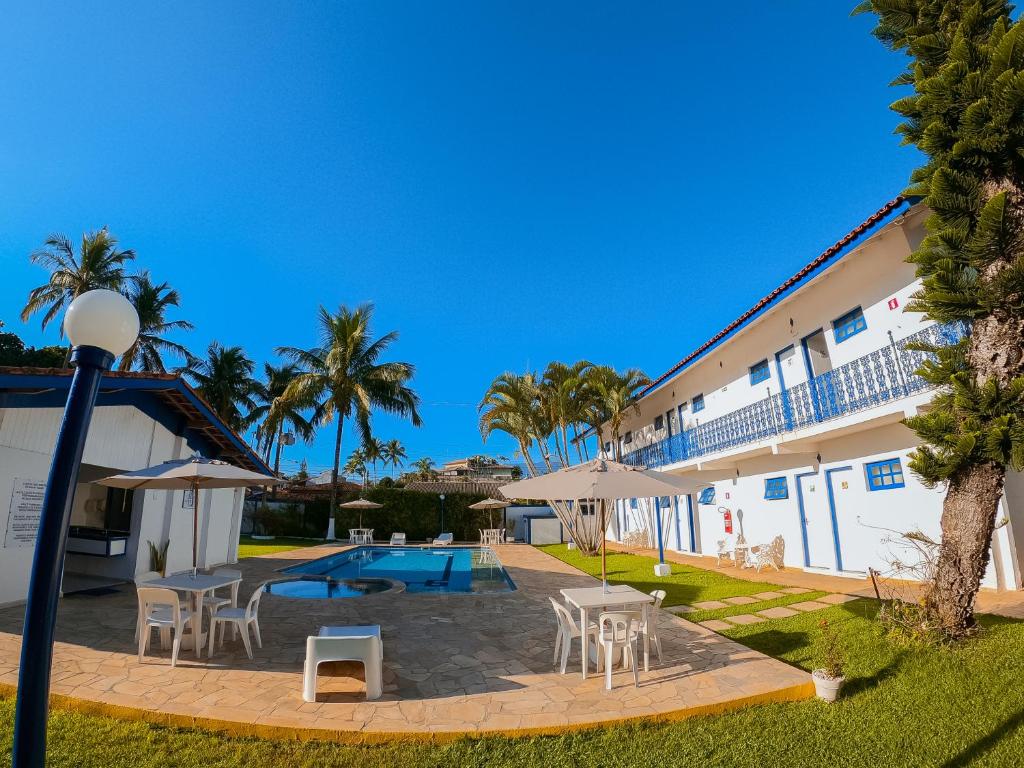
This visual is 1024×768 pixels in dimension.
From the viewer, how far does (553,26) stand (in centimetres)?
Result: 1329

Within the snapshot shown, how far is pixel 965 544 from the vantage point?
5.70 m

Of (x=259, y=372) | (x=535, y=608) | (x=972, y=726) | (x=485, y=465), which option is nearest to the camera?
(x=972, y=726)

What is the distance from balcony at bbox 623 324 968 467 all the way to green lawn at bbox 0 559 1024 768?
385 cm

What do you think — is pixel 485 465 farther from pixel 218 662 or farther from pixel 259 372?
pixel 218 662

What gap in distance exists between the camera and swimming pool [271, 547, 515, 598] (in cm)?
1263

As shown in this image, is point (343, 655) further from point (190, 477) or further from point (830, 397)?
point (830, 397)

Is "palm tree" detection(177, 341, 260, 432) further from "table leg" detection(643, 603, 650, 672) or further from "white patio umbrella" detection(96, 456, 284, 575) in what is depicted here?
"table leg" detection(643, 603, 650, 672)

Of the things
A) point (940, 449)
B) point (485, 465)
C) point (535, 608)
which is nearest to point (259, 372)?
point (535, 608)

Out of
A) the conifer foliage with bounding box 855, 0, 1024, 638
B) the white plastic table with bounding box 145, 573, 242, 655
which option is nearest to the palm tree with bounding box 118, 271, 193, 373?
the white plastic table with bounding box 145, 573, 242, 655

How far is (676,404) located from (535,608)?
13642mm

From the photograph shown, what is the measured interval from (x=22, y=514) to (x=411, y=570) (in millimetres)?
11016

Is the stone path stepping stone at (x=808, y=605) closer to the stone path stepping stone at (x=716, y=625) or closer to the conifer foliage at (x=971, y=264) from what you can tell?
the stone path stepping stone at (x=716, y=625)

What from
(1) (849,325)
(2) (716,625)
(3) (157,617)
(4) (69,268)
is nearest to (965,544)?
(2) (716,625)

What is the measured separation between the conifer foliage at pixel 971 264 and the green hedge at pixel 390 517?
25.7 meters
